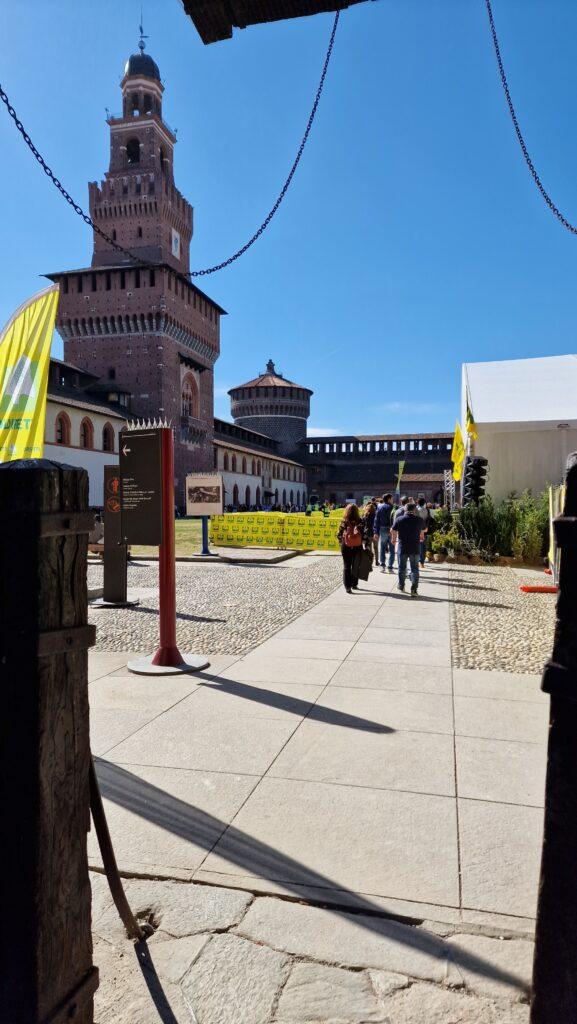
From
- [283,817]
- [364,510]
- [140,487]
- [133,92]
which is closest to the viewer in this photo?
[283,817]

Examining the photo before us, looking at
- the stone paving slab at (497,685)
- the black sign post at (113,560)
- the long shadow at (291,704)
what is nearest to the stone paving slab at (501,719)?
the stone paving slab at (497,685)

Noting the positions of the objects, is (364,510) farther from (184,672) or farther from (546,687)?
(546,687)

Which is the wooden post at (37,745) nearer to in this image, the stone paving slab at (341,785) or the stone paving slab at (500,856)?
the stone paving slab at (341,785)

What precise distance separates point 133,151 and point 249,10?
64.3 metres

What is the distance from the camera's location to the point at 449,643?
7.10 metres

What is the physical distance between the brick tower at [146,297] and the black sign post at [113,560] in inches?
1589

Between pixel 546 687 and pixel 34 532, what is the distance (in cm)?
127

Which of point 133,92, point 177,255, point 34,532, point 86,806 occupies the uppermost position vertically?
point 133,92

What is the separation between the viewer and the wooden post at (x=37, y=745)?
1.59 meters

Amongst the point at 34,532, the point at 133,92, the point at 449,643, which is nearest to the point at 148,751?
the point at 34,532

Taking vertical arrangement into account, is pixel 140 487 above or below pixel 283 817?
above

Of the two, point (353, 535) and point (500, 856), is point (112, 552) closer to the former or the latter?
point (353, 535)

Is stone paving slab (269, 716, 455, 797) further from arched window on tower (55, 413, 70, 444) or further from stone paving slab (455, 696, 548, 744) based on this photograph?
arched window on tower (55, 413, 70, 444)

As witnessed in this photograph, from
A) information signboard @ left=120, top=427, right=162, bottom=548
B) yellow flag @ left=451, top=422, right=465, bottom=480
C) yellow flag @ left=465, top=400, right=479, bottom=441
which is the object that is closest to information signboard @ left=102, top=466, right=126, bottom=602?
information signboard @ left=120, top=427, right=162, bottom=548
